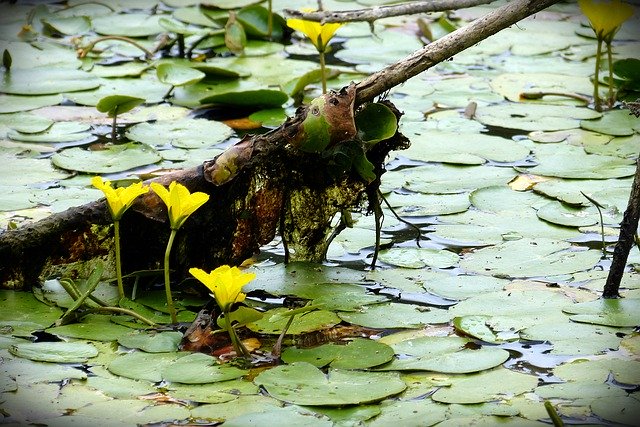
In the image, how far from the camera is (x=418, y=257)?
8.38 ft

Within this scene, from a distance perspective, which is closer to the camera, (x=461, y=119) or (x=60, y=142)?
(x=60, y=142)

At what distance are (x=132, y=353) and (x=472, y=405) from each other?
70 centimetres

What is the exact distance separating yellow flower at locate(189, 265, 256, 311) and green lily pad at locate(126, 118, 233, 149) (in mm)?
1417

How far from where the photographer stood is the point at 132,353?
2.04m

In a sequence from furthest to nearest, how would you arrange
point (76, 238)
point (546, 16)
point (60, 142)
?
point (546, 16), point (60, 142), point (76, 238)

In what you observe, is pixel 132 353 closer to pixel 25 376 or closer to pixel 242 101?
pixel 25 376

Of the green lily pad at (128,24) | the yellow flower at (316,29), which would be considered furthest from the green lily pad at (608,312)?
the green lily pad at (128,24)

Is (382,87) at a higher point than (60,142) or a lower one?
higher

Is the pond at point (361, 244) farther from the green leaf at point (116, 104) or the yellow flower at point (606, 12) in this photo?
the yellow flower at point (606, 12)

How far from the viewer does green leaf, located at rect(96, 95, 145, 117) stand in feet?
10.8

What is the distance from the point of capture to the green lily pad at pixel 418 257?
2.51m

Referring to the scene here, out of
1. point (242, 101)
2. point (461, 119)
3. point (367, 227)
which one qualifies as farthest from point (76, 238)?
point (461, 119)

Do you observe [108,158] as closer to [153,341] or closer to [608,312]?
[153,341]

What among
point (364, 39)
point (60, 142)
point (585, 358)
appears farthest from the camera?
point (364, 39)
